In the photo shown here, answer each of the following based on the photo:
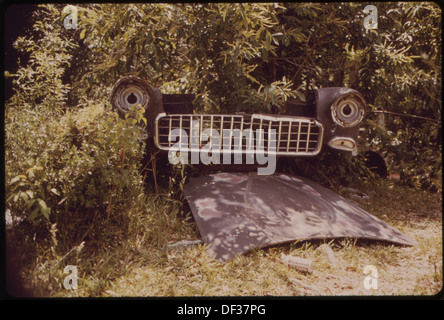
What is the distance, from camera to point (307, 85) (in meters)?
3.49

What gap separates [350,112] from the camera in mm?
2836

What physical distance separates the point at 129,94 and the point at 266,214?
4.67 feet

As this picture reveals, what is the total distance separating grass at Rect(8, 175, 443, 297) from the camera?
179 centimetres

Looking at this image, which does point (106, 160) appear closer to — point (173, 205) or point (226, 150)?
point (173, 205)

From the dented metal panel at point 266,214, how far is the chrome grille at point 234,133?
0.95 feet

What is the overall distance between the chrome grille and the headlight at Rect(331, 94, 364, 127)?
0.57 feet

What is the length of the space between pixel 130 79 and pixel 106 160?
787mm

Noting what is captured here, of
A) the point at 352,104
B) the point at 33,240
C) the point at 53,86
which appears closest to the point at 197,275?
the point at 33,240

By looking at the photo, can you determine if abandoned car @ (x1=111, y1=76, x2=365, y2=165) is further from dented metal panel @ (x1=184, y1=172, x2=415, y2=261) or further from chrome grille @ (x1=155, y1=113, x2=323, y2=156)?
dented metal panel @ (x1=184, y1=172, x2=415, y2=261)
